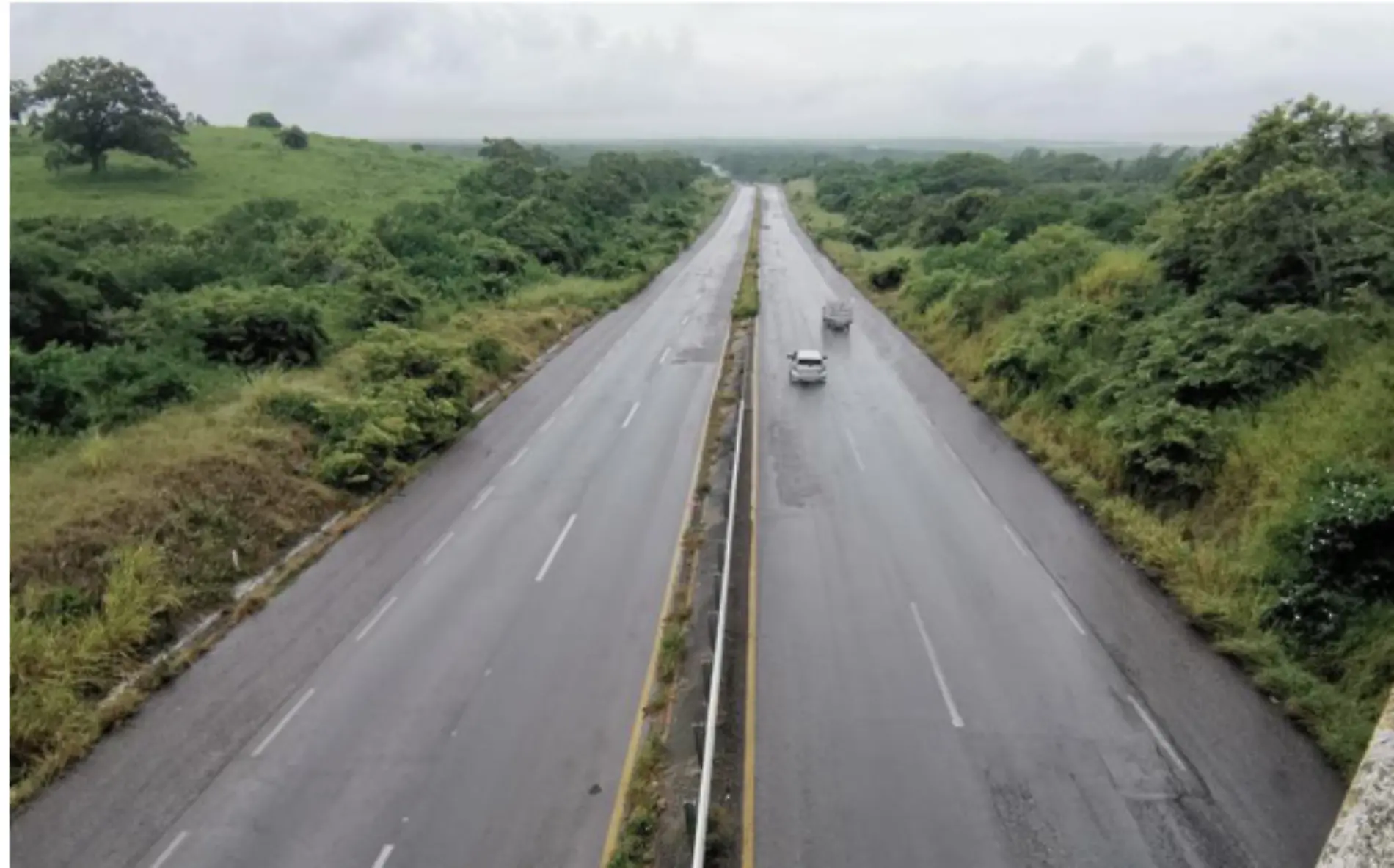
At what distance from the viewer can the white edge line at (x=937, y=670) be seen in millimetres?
13977

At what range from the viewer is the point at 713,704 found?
12.9 metres

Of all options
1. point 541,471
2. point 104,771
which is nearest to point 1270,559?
point 541,471

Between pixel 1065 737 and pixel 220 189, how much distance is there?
2702 inches

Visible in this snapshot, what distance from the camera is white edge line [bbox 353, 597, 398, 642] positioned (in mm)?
16888

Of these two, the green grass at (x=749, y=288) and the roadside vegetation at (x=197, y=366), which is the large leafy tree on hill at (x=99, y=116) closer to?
the roadside vegetation at (x=197, y=366)

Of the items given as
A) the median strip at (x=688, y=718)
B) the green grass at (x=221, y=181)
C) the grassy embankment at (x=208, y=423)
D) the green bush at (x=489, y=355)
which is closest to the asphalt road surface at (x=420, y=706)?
the median strip at (x=688, y=718)

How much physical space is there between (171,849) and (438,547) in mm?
9296

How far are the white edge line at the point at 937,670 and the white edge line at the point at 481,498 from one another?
11.0 metres

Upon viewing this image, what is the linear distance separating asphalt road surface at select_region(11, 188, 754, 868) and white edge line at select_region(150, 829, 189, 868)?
0.03 meters

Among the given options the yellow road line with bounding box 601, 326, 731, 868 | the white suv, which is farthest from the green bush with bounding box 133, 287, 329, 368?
the white suv

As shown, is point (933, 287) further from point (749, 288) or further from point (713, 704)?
point (713, 704)

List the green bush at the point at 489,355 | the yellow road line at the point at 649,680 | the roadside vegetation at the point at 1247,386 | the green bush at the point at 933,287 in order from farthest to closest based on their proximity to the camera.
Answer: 1. the green bush at the point at 933,287
2. the green bush at the point at 489,355
3. the roadside vegetation at the point at 1247,386
4. the yellow road line at the point at 649,680

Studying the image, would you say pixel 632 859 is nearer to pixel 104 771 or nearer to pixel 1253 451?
pixel 104 771

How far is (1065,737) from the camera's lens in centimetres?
1344
